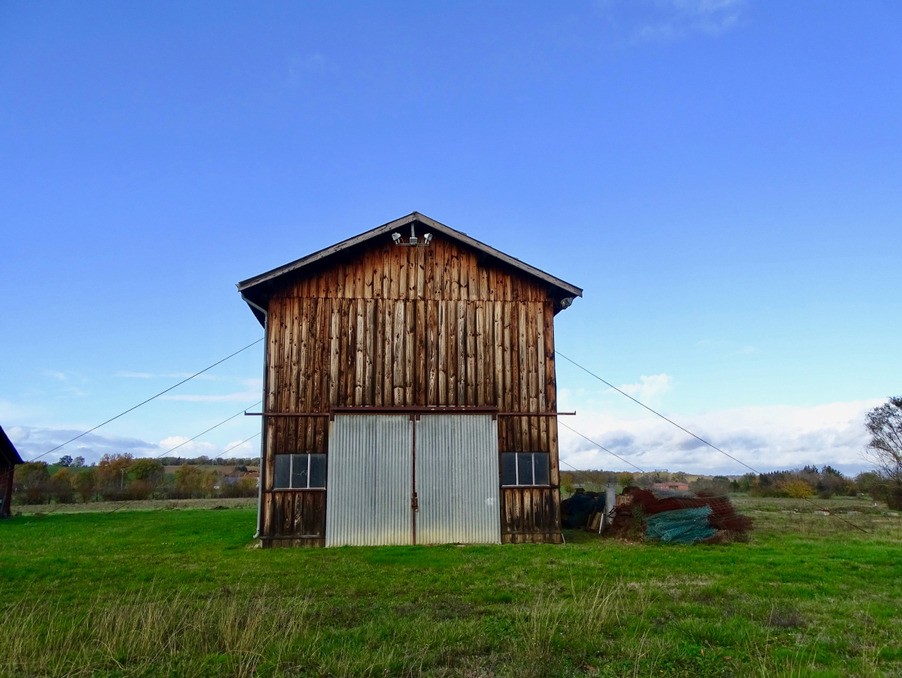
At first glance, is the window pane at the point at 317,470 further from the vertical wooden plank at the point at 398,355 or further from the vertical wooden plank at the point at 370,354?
the vertical wooden plank at the point at 398,355

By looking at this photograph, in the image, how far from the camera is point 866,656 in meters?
6.73

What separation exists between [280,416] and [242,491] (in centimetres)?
3529

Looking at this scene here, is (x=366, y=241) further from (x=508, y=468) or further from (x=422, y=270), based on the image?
(x=508, y=468)

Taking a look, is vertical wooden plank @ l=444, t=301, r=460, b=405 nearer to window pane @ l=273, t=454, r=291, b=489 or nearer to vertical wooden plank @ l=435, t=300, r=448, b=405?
vertical wooden plank @ l=435, t=300, r=448, b=405

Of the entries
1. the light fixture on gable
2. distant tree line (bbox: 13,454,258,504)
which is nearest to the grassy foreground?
the light fixture on gable

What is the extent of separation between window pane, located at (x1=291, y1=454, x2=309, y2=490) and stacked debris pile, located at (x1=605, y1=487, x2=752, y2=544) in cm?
829

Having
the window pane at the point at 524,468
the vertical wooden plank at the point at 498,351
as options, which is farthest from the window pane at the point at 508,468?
the vertical wooden plank at the point at 498,351

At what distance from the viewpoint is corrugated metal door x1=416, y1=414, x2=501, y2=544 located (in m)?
16.6

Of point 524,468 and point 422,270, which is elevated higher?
point 422,270

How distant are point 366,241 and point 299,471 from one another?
6.18 m

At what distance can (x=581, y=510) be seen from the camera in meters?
20.0

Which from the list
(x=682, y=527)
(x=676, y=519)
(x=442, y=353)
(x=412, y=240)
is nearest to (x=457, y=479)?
(x=442, y=353)

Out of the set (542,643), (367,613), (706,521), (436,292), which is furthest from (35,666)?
(706,521)

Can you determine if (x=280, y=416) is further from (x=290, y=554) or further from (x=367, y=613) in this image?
(x=367, y=613)
